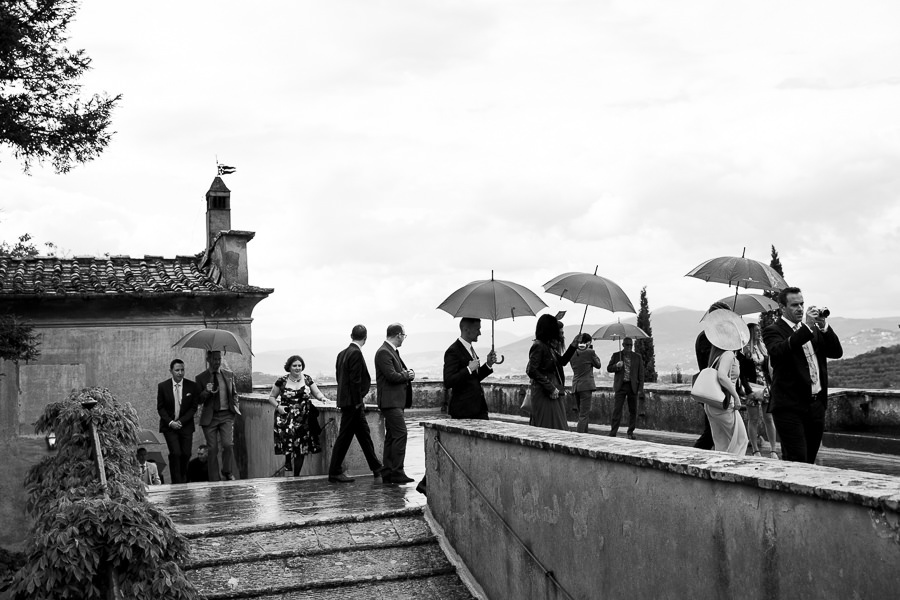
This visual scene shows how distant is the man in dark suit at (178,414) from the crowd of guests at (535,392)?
0.01 metres

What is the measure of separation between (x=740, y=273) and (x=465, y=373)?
3.52 metres

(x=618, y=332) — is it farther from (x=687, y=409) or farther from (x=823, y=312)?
(x=823, y=312)

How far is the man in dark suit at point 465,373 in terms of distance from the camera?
9688 millimetres

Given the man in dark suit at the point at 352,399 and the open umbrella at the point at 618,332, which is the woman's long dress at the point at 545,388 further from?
the open umbrella at the point at 618,332

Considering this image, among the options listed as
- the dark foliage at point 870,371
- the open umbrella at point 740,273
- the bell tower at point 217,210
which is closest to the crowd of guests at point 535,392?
the open umbrella at point 740,273

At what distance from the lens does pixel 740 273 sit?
35.3 ft

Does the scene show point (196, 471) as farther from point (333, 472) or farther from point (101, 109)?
point (101, 109)

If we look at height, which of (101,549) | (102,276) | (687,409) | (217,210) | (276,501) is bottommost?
(276,501)

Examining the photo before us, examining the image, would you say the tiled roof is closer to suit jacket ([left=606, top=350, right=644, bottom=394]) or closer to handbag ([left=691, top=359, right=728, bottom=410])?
suit jacket ([left=606, top=350, right=644, bottom=394])

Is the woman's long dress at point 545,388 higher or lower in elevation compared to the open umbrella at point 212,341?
lower

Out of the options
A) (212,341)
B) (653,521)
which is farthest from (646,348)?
(653,521)

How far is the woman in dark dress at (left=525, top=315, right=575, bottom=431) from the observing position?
32.1 feet

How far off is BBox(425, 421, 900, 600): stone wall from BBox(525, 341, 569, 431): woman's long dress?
1183 millimetres

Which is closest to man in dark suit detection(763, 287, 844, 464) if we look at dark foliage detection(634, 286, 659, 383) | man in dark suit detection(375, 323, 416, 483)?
man in dark suit detection(375, 323, 416, 483)
